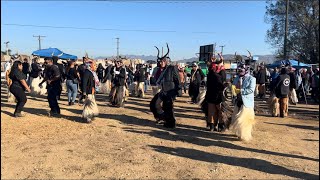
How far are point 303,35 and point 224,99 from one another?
102 ft

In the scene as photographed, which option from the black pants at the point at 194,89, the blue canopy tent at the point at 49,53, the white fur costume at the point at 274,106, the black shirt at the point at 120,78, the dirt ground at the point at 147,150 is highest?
the blue canopy tent at the point at 49,53

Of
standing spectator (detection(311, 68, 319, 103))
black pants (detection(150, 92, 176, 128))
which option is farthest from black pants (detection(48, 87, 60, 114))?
standing spectator (detection(311, 68, 319, 103))

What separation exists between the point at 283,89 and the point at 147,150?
643 cm

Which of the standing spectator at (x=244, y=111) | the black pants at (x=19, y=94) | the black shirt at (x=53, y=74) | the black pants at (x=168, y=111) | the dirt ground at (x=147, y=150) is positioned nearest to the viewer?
the dirt ground at (x=147, y=150)

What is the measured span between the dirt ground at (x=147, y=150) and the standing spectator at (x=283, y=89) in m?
0.92

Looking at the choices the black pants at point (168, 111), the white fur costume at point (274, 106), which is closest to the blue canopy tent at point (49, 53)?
the white fur costume at point (274, 106)

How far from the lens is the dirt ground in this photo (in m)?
6.42

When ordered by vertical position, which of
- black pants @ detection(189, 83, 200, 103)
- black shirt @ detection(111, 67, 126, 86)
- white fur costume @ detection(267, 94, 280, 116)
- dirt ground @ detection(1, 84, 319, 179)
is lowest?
dirt ground @ detection(1, 84, 319, 179)

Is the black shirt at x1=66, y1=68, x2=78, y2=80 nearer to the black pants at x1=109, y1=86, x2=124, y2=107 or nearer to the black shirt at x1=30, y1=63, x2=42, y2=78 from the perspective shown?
the black pants at x1=109, y1=86, x2=124, y2=107

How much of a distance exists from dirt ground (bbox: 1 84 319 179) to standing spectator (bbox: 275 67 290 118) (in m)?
0.92

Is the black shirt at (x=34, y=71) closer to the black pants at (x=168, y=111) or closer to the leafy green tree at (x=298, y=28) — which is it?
the black pants at (x=168, y=111)

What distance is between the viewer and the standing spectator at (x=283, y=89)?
1245 cm

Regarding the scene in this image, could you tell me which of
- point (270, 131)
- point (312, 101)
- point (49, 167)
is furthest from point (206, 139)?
Answer: point (312, 101)

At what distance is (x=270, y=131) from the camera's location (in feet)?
33.2
